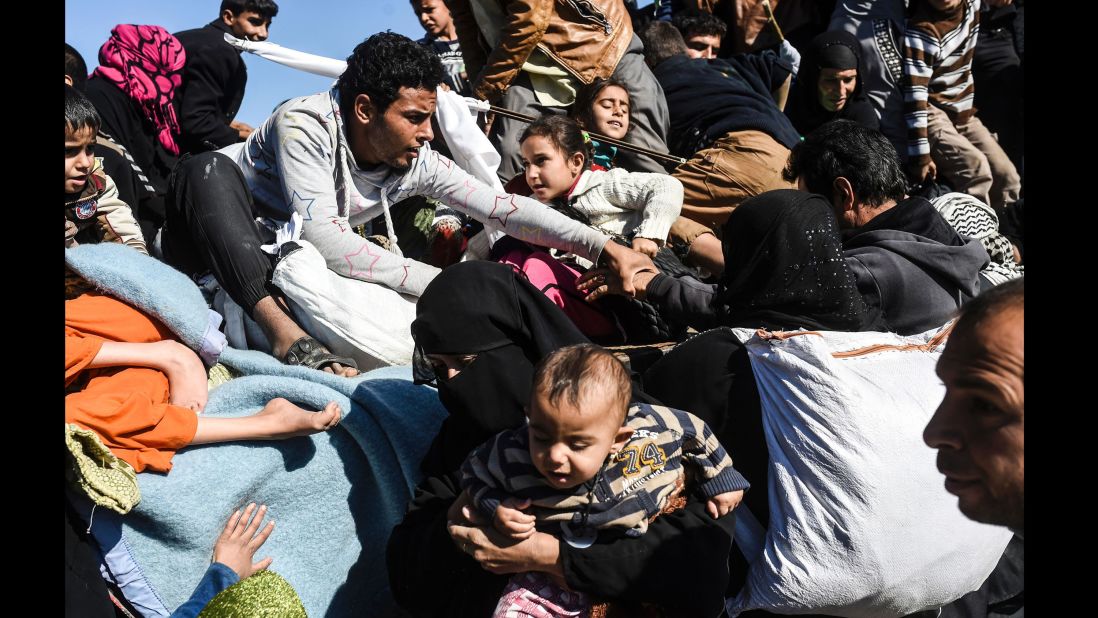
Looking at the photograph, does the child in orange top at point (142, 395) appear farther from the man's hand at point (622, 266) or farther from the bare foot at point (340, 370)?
the man's hand at point (622, 266)

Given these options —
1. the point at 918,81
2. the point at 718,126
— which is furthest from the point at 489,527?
the point at 918,81

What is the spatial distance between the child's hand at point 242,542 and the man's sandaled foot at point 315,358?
52 centimetres

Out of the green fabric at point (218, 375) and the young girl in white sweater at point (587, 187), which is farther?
the young girl in white sweater at point (587, 187)

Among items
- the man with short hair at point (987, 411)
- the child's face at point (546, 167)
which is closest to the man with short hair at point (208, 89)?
the child's face at point (546, 167)

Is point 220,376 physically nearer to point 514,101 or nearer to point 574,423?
point 574,423

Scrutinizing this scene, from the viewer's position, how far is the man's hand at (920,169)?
17.4 feet

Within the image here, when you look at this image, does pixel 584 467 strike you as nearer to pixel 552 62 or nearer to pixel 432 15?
pixel 552 62

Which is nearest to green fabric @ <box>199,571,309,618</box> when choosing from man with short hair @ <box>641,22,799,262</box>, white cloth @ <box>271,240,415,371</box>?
white cloth @ <box>271,240,415,371</box>

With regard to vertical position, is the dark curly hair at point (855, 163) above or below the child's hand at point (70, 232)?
above

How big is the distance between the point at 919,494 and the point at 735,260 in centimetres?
80

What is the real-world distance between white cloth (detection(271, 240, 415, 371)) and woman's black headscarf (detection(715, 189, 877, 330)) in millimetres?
1105

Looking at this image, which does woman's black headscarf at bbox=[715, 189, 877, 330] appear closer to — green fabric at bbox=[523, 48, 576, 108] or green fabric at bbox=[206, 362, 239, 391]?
green fabric at bbox=[206, 362, 239, 391]
